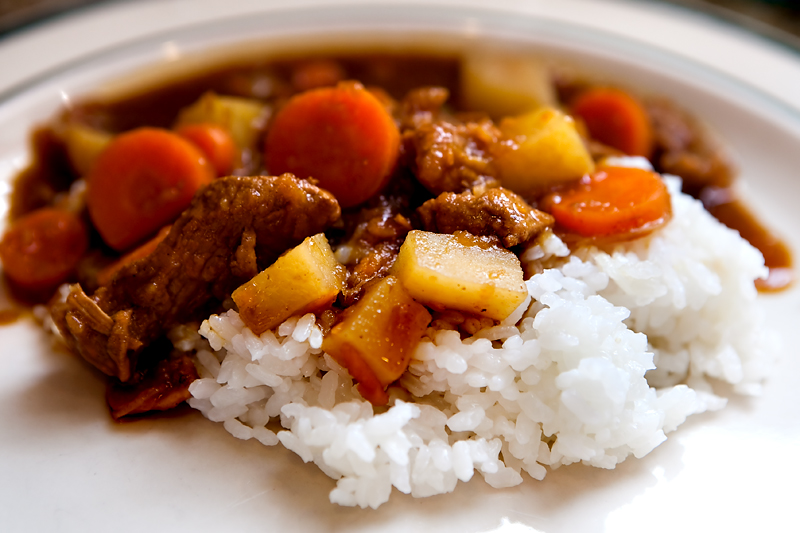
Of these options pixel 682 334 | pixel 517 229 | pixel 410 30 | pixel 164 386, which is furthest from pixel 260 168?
pixel 682 334

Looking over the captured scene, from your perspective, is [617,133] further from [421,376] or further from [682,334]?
[421,376]

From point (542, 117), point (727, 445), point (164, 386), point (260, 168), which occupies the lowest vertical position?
point (727, 445)

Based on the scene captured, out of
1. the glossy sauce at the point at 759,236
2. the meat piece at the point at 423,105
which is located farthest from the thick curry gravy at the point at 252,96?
the meat piece at the point at 423,105

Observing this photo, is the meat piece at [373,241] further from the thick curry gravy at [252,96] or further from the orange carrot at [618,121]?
the orange carrot at [618,121]

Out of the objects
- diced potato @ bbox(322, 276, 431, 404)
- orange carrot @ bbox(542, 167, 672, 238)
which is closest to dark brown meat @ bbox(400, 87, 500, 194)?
orange carrot @ bbox(542, 167, 672, 238)

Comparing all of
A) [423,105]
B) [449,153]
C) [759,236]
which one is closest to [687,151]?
[759,236]

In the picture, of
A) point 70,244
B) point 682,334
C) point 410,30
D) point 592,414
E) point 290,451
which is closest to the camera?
point 592,414

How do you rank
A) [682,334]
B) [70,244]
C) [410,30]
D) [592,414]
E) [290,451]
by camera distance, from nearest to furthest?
[592,414]
[290,451]
[682,334]
[70,244]
[410,30]
